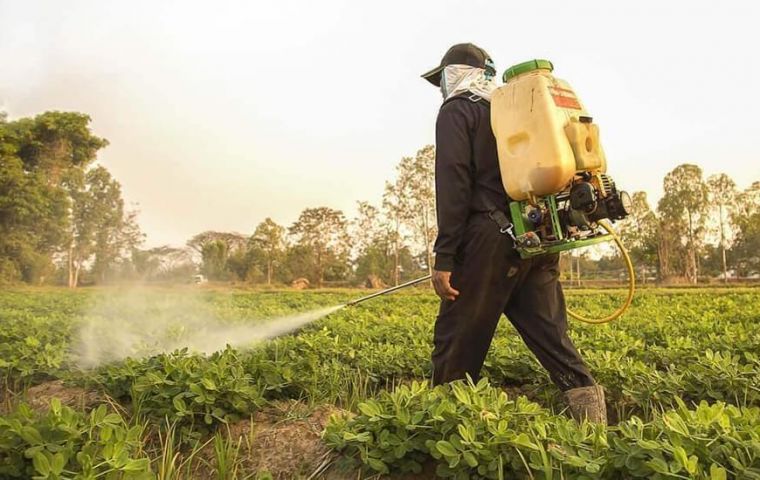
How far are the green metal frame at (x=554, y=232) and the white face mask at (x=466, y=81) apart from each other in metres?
0.69

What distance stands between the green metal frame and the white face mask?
0.69 meters

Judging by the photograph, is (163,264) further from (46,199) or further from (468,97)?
(46,199)

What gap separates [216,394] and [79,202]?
24275 mm

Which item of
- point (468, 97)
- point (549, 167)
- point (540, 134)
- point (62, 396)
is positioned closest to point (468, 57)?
point (468, 97)

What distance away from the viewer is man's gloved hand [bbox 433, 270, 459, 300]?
2766 mm

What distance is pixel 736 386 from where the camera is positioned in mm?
3082

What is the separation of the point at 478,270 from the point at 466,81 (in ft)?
3.47

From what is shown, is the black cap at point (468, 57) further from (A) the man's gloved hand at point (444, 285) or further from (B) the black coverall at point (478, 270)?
(A) the man's gloved hand at point (444, 285)

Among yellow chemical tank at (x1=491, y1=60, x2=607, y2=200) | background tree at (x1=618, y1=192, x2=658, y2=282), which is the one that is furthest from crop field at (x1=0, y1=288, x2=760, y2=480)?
background tree at (x1=618, y1=192, x2=658, y2=282)

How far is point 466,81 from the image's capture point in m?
3.04

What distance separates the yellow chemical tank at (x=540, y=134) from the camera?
250 centimetres

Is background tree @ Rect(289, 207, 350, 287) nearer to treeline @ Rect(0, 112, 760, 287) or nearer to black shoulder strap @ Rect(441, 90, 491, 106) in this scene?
treeline @ Rect(0, 112, 760, 287)

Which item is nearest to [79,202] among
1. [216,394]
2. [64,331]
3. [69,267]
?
[69,267]

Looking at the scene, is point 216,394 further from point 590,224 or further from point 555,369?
point 590,224
